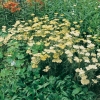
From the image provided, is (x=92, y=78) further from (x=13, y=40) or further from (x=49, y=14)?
(x=49, y=14)

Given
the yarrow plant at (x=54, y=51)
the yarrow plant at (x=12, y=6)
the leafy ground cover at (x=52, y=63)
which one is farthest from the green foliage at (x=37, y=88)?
the yarrow plant at (x=12, y=6)

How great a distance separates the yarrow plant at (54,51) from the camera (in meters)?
4.31

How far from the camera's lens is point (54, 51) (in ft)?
14.4

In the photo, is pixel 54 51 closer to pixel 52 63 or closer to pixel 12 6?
pixel 52 63

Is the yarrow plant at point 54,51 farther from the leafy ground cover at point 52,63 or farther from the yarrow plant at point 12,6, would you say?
the yarrow plant at point 12,6

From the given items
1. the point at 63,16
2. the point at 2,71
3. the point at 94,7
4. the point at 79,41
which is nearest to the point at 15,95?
the point at 2,71

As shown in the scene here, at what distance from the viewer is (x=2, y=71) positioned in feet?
15.8

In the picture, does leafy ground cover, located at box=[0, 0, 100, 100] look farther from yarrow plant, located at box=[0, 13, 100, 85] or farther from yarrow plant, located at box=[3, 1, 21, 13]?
yarrow plant, located at box=[3, 1, 21, 13]

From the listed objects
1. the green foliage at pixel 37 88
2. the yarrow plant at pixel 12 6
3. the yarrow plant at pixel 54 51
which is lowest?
the green foliage at pixel 37 88

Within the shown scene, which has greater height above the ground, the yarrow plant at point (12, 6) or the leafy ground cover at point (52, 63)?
the yarrow plant at point (12, 6)

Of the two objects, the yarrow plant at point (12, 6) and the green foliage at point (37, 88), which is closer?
the green foliage at point (37, 88)

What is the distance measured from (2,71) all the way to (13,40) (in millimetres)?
636

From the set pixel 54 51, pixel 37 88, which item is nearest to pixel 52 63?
pixel 54 51

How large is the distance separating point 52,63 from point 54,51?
0.24m
